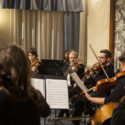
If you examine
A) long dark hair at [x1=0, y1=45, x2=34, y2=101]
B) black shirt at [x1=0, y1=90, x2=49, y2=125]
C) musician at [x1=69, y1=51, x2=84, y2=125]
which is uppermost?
long dark hair at [x1=0, y1=45, x2=34, y2=101]

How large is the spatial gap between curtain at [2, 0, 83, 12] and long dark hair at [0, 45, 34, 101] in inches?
245

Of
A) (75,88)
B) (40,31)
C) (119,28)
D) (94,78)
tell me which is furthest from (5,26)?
(94,78)

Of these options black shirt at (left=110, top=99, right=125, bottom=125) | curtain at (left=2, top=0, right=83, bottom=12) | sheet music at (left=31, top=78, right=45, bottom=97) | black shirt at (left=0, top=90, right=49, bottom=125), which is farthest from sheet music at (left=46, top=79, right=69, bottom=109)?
curtain at (left=2, top=0, right=83, bottom=12)

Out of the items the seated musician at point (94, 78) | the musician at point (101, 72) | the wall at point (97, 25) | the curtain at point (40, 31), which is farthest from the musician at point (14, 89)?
the curtain at point (40, 31)

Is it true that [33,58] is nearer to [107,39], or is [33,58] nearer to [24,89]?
[107,39]

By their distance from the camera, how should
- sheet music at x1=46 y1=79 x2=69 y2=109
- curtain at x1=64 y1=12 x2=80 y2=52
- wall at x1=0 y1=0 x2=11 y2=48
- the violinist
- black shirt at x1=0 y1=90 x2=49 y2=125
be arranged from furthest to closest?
curtain at x1=64 y1=12 x2=80 y2=52
wall at x1=0 y1=0 x2=11 y2=48
the violinist
sheet music at x1=46 y1=79 x2=69 y2=109
black shirt at x1=0 y1=90 x2=49 y2=125

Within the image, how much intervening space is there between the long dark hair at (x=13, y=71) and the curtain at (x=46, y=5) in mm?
6215

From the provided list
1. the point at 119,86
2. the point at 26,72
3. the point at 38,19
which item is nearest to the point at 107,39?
the point at 38,19

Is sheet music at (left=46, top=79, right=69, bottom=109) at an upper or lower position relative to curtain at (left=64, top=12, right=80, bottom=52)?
lower

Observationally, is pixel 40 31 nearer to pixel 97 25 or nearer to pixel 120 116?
pixel 97 25

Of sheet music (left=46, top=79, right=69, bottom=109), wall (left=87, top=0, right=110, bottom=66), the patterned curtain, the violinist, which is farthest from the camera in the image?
wall (left=87, top=0, right=110, bottom=66)

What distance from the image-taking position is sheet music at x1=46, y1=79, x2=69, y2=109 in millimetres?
3166

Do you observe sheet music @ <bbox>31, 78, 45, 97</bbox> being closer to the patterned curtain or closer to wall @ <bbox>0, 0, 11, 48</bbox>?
the patterned curtain

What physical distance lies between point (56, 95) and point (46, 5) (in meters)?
4.96
